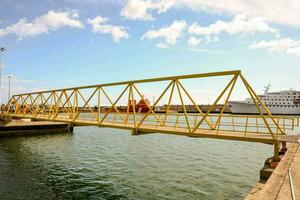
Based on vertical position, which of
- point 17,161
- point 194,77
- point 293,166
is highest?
point 194,77

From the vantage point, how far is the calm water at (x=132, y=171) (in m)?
18.1

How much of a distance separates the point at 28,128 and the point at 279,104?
137 metres

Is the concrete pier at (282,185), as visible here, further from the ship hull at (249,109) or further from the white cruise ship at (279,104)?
the ship hull at (249,109)

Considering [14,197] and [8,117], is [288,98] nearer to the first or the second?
[8,117]

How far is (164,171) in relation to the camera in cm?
2325

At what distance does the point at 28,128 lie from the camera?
5278 centimetres

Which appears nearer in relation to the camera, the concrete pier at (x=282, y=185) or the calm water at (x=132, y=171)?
the concrete pier at (x=282, y=185)

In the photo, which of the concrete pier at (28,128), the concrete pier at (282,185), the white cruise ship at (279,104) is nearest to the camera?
the concrete pier at (282,185)

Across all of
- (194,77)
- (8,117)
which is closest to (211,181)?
(194,77)

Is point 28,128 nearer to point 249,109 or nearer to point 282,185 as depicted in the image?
point 282,185

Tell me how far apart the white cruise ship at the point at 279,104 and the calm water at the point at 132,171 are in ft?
390

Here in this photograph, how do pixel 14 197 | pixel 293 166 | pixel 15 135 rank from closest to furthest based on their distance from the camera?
pixel 293 166, pixel 14 197, pixel 15 135

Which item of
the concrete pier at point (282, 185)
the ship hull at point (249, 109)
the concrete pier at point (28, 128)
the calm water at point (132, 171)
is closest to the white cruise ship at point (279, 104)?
the ship hull at point (249, 109)

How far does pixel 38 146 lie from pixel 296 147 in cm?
3553
